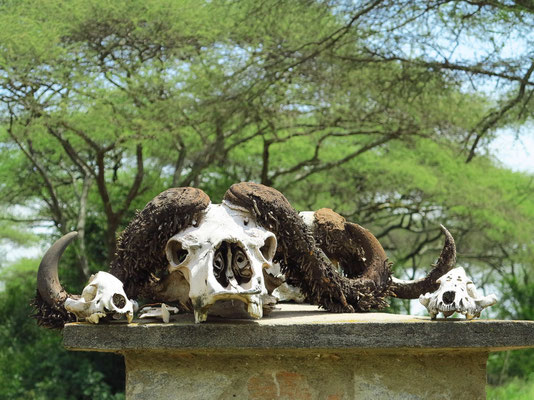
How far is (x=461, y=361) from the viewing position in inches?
144

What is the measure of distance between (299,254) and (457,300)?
0.79 metres

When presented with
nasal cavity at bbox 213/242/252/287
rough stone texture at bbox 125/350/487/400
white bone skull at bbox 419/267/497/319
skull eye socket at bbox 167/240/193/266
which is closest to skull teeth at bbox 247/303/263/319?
nasal cavity at bbox 213/242/252/287

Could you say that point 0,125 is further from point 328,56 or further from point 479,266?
point 479,266

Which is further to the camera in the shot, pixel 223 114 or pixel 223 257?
pixel 223 114

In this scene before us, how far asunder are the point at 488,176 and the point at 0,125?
9803 millimetres

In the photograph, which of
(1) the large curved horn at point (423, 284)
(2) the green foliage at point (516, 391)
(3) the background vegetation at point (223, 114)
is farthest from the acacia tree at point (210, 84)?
(1) the large curved horn at point (423, 284)

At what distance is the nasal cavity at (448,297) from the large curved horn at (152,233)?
1178mm

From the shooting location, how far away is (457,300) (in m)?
3.39

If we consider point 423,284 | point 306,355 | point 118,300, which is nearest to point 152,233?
point 118,300

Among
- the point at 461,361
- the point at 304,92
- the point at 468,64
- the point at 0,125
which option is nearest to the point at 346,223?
the point at 461,361

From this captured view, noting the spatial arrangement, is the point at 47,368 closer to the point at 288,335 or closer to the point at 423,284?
the point at 423,284

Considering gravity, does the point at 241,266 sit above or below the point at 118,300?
above

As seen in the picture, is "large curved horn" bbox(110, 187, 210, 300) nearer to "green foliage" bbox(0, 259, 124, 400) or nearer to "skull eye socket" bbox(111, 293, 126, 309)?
"skull eye socket" bbox(111, 293, 126, 309)

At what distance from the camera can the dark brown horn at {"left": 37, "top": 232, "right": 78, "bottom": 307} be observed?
3.61 meters
